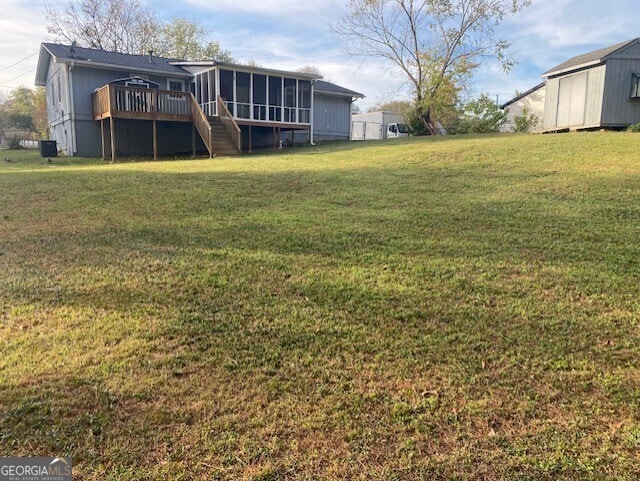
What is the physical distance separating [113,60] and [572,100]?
1719 cm

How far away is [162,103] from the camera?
16344mm

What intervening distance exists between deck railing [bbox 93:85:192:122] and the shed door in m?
13.3

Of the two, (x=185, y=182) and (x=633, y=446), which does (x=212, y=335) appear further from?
(x=185, y=182)

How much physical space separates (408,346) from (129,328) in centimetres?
192

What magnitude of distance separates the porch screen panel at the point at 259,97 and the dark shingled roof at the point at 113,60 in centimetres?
280

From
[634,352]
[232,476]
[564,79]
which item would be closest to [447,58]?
[564,79]

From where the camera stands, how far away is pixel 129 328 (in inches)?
129

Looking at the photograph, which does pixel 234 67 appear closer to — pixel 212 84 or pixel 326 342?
pixel 212 84

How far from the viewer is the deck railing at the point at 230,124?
53.4 feet

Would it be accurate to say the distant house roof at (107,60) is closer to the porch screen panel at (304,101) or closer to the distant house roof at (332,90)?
the porch screen panel at (304,101)

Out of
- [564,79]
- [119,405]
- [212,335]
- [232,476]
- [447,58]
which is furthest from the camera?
[447,58]

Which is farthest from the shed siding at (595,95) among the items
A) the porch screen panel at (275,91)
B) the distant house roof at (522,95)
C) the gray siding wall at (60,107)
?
the gray siding wall at (60,107)

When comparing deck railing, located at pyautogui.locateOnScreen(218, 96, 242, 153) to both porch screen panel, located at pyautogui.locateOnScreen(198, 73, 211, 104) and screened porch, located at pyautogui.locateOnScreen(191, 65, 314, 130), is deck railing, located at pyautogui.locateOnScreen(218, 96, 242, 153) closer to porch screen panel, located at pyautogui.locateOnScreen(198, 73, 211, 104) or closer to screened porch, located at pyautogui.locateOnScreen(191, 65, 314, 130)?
screened porch, located at pyautogui.locateOnScreen(191, 65, 314, 130)

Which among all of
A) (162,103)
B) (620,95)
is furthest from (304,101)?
(620,95)
